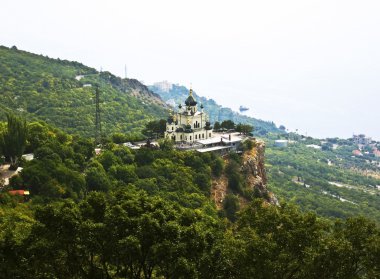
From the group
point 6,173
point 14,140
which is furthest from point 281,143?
point 6,173

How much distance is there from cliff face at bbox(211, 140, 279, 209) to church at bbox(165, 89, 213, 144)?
359cm

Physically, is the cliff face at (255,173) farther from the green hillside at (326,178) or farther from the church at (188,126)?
the green hillside at (326,178)

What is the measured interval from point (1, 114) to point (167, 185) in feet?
97.1

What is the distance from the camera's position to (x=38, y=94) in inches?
3000

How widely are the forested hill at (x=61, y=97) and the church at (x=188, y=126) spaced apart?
69.6 feet

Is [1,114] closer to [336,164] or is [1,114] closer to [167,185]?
[167,185]

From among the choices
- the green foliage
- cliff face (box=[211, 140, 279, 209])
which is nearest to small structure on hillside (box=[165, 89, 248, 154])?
cliff face (box=[211, 140, 279, 209])

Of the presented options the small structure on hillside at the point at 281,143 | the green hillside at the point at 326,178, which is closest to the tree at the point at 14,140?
the green hillside at the point at 326,178

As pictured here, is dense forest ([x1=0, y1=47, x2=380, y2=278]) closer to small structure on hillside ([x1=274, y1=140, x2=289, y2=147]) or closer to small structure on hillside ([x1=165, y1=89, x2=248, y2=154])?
small structure on hillside ([x1=165, y1=89, x2=248, y2=154])

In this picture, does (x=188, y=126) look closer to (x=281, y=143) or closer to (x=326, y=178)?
(x=326, y=178)

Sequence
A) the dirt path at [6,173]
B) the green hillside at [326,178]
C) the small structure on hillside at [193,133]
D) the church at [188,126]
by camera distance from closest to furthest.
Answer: the dirt path at [6,173]
the small structure on hillside at [193,133]
the church at [188,126]
the green hillside at [326,178]

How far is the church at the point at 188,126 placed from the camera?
1805 inches

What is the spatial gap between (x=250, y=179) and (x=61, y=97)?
1659 inches

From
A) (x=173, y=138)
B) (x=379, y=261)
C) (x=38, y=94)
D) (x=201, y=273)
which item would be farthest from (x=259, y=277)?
(x=38, y=94)
